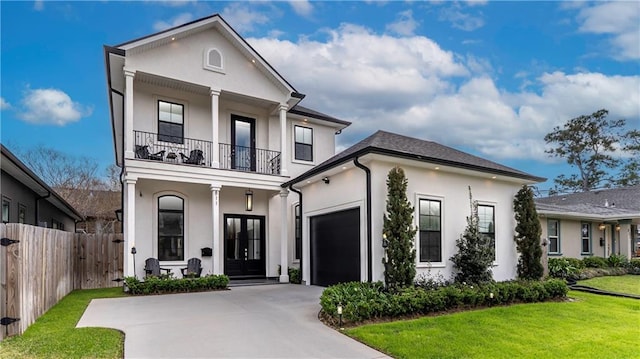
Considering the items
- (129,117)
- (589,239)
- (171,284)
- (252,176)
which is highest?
(129,117)

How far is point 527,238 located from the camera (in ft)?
36.7

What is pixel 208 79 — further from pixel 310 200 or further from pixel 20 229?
pixel 20 229

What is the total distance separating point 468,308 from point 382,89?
456 inches

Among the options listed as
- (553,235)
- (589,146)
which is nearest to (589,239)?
(553,235)

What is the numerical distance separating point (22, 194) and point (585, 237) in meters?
22.0

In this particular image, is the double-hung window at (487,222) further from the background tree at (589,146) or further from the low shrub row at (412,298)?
the background tree at (589,146)

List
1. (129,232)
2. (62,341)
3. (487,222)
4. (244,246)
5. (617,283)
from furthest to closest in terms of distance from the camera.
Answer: (244,246) → (617,283) → (487,222) → (129,232) → (62,341)

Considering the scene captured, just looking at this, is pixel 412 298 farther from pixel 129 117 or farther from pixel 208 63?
pixel 208 63

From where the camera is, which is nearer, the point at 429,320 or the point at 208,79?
the point at 429,320

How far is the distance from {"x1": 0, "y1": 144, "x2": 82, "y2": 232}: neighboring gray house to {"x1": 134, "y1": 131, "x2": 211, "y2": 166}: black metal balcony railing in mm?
2865

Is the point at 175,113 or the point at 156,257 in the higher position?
the point at 175,113

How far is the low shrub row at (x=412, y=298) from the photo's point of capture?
679 centimetres

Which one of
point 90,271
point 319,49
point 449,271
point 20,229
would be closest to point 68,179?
point 90,271

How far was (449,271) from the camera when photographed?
33.1ft
